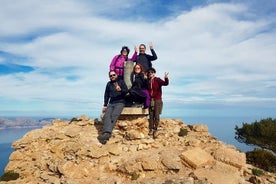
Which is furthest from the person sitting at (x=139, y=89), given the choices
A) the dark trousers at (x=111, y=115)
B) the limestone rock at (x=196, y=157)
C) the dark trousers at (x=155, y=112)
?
the limestone rock at (x=196, y=157)

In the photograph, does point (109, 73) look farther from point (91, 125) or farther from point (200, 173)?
point (200, 173)

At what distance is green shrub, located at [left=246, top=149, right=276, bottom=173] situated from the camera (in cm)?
1470

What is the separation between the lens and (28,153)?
14.1 metres

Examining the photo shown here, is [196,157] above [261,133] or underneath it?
underneath

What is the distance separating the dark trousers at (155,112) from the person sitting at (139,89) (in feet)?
1.30

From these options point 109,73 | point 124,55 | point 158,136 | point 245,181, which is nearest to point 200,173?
point 245,181

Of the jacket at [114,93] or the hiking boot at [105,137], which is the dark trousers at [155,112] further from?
the hiking boot at [105,137]

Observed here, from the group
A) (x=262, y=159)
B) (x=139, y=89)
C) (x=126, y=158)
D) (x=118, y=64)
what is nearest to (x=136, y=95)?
(x=139, y=89)

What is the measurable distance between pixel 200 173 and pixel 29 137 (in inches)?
388

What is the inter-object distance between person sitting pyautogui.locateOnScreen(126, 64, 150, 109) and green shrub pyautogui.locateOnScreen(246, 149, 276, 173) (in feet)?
23.5

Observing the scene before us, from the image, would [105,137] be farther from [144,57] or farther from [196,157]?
[144,57]

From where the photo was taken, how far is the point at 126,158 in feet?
41.4

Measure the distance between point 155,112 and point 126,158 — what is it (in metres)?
3.23

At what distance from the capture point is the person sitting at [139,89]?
1423 cm
